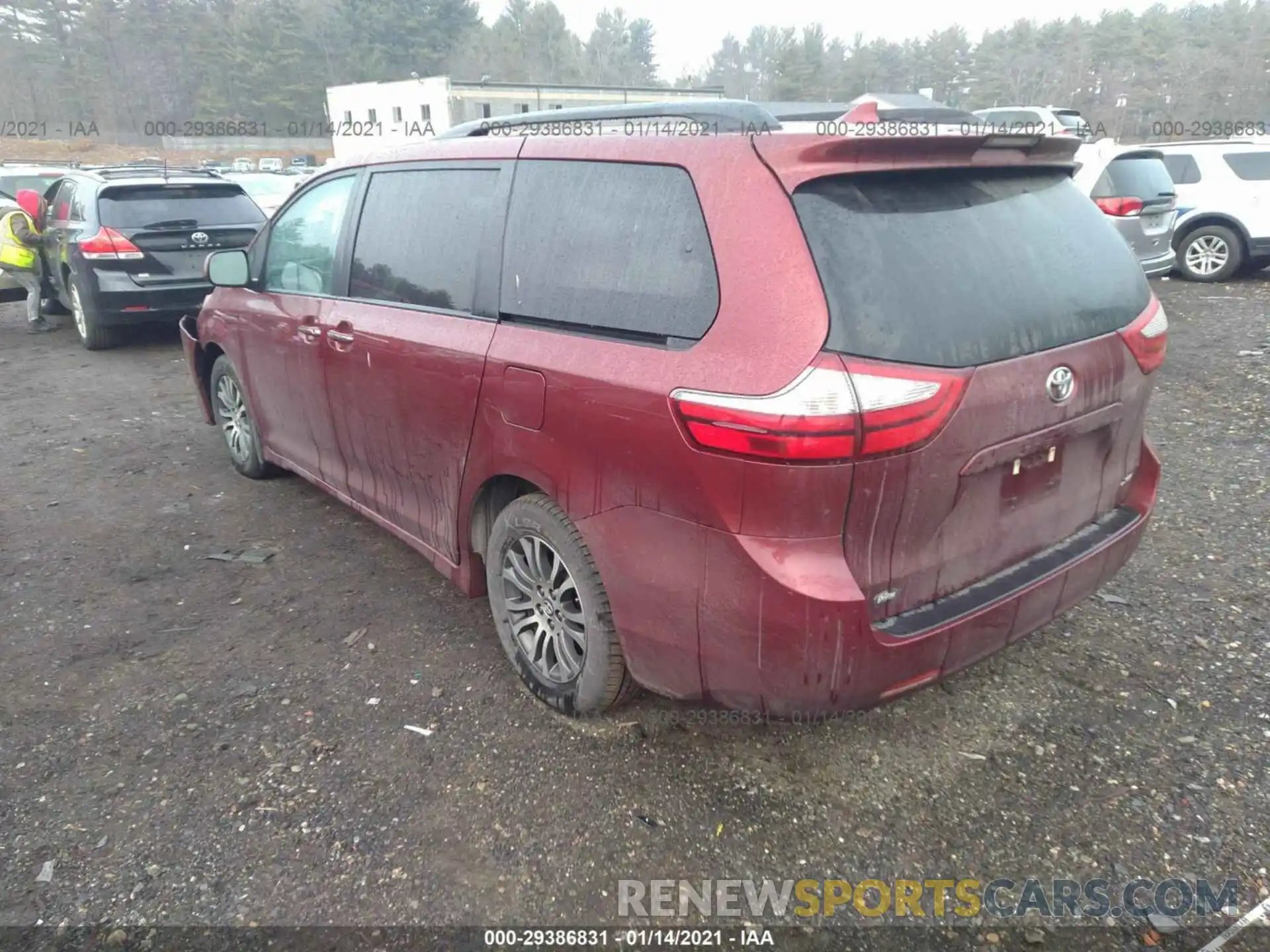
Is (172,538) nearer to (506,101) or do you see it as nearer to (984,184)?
(984,184)

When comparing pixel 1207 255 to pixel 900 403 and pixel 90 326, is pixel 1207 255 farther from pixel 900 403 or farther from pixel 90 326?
pixel 90 326

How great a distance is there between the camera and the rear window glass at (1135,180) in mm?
9562

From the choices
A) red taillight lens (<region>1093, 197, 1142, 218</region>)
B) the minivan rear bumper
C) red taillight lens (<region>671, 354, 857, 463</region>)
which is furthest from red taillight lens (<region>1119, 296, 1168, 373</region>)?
red taillight lens (<region>1093, 197, 1142, 218</region>)

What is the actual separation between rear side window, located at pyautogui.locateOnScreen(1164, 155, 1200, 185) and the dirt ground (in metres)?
8.77

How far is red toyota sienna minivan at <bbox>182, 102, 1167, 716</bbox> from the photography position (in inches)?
78.9

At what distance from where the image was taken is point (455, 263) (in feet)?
9.84

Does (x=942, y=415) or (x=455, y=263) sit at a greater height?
(x=455, y=263)

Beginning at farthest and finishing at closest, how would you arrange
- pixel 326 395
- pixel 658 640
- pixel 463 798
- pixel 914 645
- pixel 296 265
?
pixel 296 265 < pixel 326 395 < pixel 463 798 < pixel 658 640 < pixel 914 645

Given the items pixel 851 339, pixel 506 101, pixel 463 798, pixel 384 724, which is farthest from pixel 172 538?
pixel 506 101

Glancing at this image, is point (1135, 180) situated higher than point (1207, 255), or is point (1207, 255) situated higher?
point (1135, 180)

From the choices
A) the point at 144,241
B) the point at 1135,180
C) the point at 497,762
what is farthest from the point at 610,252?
the point at 1135,180

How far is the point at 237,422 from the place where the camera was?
506 centimetres

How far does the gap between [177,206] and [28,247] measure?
2.60m

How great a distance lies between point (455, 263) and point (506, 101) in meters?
46.8
